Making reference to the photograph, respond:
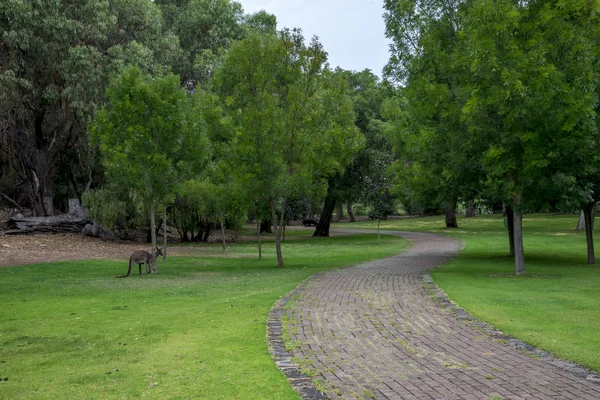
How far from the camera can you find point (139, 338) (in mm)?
8828

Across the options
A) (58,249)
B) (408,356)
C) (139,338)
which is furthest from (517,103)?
(58,249)

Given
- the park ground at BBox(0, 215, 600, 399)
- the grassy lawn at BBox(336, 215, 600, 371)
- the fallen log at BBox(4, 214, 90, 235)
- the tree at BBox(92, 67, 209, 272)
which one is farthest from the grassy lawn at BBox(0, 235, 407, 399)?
the fallen log at BBox(4, 214, 90, 235)

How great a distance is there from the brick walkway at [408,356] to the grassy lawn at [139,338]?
29.3 inches

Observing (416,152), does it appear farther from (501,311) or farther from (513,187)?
(501,311)

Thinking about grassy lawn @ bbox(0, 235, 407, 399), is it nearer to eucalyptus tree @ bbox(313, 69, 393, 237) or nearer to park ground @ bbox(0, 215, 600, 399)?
park ground @ bbox(0, 215, 600, 399)

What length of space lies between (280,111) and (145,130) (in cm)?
493

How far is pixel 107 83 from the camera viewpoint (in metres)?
30.3

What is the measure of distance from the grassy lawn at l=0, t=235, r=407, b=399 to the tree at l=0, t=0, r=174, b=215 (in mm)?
14956

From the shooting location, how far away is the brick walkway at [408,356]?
6.11m

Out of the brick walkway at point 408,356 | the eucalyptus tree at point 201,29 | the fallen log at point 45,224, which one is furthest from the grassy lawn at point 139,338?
the eucalyptus tree at point 201,29

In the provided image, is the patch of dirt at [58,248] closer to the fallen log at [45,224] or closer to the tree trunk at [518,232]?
the fallen log at [45,224]

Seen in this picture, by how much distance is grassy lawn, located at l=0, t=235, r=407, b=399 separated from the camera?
6254mm

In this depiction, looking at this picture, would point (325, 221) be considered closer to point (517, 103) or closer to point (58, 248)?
point (58, 248)

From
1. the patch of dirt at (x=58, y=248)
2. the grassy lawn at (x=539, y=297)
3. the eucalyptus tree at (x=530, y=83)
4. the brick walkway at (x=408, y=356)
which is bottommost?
the grassy lawn at (x=539, y=297)
